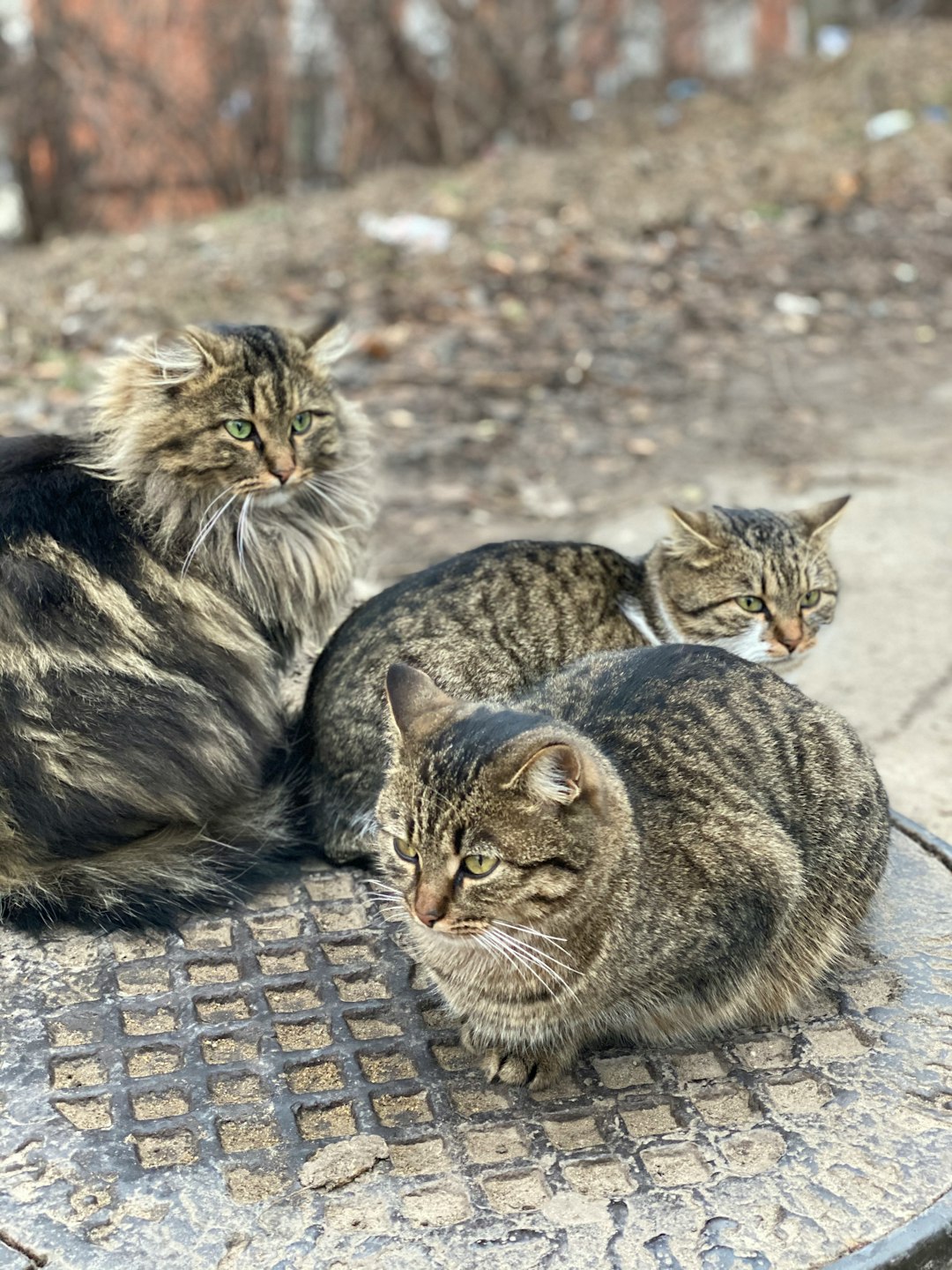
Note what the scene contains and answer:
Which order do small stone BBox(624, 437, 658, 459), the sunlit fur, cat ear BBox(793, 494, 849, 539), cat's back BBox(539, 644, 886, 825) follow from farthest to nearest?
small stone BBox(624, 437, 658, 459)
cat ear BBox(793, 494, 849, 539)
the sunlit fur
cat's back BBox(539, 644, 886, 825)

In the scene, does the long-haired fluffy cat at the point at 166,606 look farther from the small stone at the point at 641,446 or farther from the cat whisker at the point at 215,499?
the small stone at the point at 641,446

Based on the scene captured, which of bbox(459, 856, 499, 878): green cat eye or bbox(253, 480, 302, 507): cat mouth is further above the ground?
bbox(253, 480, 302, 507): cat mouth

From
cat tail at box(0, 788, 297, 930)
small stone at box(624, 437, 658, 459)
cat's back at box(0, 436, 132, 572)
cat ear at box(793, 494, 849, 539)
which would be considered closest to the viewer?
cat tail at box(0, 788, 297, 930)

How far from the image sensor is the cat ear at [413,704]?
2.43 m

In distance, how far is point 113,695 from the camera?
9.55 feet

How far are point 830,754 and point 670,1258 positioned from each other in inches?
42.3

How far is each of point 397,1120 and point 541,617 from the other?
1312 mm

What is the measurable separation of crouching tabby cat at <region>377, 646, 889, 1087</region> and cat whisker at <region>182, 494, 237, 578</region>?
0.90 meters

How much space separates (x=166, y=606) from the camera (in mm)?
3104

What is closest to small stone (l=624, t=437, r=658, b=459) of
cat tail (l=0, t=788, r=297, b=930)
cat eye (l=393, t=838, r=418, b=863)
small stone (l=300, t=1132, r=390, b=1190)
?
cat tail (l=0, t=788, r=297, b=930)

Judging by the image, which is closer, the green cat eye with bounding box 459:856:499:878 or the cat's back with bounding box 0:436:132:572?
the green cat eye with bounding box 459:856:499:878

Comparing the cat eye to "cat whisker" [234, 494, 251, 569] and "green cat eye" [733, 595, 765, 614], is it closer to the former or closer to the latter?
"cat whisker" [234, 494, 251, 569]

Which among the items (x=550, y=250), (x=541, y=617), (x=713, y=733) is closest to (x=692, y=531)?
(x=541, y=617)

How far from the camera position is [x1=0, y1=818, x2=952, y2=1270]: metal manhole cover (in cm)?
202
